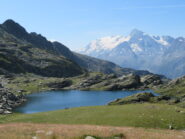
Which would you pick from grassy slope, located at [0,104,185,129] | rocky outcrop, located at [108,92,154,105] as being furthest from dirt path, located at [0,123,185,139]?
rocky outcrop, located at [108,92,154,105]

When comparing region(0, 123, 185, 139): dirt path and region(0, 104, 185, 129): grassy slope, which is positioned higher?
region(0, 123, 185, 139): dirt path

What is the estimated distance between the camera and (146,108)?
56.2m

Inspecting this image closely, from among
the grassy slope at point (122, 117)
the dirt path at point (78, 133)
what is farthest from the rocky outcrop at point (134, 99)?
the dirt path at point (78, 133)

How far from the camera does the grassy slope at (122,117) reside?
48.6 metres

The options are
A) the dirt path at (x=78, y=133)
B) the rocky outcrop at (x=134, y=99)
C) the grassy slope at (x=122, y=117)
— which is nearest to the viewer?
the dirt path at (x=78, y=133)

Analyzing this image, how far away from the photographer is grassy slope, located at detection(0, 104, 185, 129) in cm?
4856

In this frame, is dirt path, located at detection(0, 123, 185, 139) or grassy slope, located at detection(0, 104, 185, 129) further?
grassy slope, located at detection(0, 104, 185, 129)

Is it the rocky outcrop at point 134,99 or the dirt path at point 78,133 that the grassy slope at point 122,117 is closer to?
the dirt path at point 78,133

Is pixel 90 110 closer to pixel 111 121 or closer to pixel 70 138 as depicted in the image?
pixel 111 121

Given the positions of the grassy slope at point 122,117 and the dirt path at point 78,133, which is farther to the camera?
the grassy slope at point 122,117

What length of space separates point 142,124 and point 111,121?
5.23 meters

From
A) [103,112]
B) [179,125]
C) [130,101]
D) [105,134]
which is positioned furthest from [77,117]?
[130,101]

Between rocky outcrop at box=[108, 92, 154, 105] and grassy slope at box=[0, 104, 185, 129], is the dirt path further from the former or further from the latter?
rocky outcrop at box=[108, 92, 154, 105]

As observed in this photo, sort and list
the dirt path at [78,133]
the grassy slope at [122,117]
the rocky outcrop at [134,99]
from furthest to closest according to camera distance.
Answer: the rocky outcrop at [134,99] → the grassy slope at [122,117] → the dirt path at [78,133]
